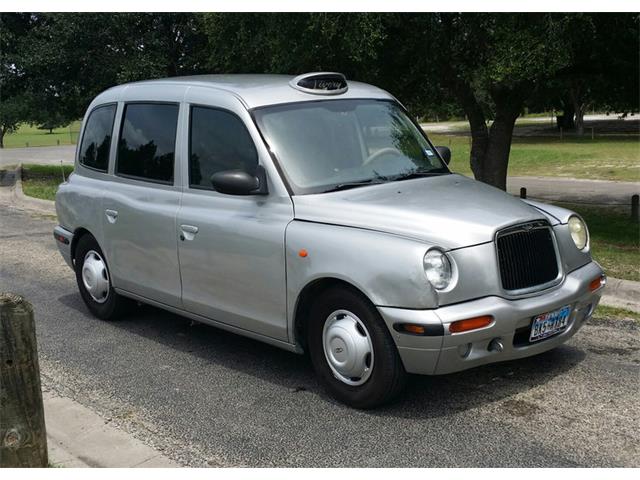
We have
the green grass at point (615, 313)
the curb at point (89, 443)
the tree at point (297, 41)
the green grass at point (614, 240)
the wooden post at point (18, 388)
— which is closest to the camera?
the wooden post at point (18, 388)

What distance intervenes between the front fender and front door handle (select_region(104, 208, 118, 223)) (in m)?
2.11

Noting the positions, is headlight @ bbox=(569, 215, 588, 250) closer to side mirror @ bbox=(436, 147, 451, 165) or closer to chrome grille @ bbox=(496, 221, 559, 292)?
chrome grille @ bbox=(496, 221, 559, 292)

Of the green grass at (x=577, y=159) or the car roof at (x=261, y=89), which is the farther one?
the green grass at (x=577, y=159)

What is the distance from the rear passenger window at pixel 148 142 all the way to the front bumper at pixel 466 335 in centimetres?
247

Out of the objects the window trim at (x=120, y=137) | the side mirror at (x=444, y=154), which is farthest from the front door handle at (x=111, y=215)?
the side mirror at (x=444, y=154)

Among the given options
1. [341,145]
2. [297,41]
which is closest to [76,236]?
[341,145]

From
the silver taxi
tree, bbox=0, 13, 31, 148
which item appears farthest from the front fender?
tree, bbox=0, 13, 31, 148

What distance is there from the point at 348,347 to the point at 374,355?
171mm

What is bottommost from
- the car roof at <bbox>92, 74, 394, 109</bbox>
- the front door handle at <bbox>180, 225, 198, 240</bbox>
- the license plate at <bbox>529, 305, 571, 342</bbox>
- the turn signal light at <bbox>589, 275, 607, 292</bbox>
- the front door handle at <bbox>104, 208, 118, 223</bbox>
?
the license plate at <bbox>529, 305, 571, 342</bbox>

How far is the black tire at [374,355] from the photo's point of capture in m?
4.45

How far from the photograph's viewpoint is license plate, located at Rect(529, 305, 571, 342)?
4625mm

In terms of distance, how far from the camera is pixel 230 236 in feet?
17.1

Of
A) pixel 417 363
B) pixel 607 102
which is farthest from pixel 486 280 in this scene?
pixel 607 102

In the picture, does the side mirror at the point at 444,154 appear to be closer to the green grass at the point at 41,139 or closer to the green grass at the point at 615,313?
the green grass at the point at 615,313
